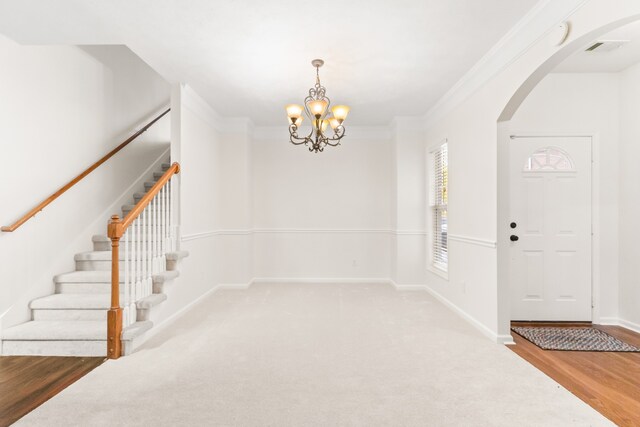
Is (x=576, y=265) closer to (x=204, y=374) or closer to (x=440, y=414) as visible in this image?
(x=440, y=414)

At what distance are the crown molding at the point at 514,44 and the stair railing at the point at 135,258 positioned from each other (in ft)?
11.3

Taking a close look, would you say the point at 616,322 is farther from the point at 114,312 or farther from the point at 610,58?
the point at 114,312

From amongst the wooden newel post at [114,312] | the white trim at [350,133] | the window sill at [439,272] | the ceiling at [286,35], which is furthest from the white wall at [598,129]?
the wooden newel post at [114,312]

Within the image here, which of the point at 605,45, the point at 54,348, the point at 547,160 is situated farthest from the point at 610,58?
the point at 54,348

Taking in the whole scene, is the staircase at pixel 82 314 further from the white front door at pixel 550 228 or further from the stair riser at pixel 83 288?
the white front door at pixel 550 228

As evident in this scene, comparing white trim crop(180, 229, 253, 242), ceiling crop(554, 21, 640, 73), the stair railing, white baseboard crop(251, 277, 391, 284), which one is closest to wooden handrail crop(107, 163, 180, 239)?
the stair railing

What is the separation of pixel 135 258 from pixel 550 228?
4.50 m

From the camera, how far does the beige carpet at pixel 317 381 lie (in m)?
1.98

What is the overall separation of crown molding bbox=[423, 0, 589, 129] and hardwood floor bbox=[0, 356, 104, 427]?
4274 mm

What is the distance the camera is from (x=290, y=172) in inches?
238

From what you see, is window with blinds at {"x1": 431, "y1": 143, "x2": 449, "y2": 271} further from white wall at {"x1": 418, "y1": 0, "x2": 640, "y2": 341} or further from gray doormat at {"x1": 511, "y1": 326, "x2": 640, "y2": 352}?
gray doormat at {"x1": 511, "y1": 326, "x2": 640, "y2": 352}

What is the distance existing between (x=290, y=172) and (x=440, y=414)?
464 centimetres

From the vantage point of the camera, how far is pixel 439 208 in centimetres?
505

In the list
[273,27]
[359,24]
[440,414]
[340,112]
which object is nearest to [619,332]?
[440,414]
